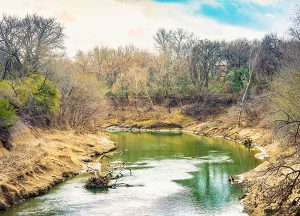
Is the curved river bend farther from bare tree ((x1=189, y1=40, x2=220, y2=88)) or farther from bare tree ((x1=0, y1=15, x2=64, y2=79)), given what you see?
bare tree ((x1=189, y1=40, x2=220, y2=88))

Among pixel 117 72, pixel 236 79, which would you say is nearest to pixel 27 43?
pixel 236 79

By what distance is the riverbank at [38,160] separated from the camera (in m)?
37.7

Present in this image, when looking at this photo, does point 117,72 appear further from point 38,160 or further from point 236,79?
point 38,160

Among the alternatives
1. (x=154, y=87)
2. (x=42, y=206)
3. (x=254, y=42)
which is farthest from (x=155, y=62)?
(x=42, y=206)

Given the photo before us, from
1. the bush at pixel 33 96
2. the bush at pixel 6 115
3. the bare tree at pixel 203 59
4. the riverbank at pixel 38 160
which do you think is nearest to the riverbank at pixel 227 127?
the bare tree at pixel 203 59

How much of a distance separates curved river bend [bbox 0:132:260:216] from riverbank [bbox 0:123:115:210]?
119cm

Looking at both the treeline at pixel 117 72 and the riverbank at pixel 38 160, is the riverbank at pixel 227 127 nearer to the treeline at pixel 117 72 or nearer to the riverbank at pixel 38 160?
the treeline at pixel 117 72

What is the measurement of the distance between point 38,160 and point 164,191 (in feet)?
43.4

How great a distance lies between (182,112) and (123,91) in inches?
700

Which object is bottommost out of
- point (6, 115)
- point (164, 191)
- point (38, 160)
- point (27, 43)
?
point (164, 191)

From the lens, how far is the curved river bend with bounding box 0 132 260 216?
34312 millimetres

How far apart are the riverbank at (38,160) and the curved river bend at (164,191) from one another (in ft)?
3.90

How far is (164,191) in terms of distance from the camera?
40.4 m

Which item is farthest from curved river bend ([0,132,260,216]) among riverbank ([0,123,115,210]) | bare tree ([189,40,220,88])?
bare tree ([189,40,220,88])
